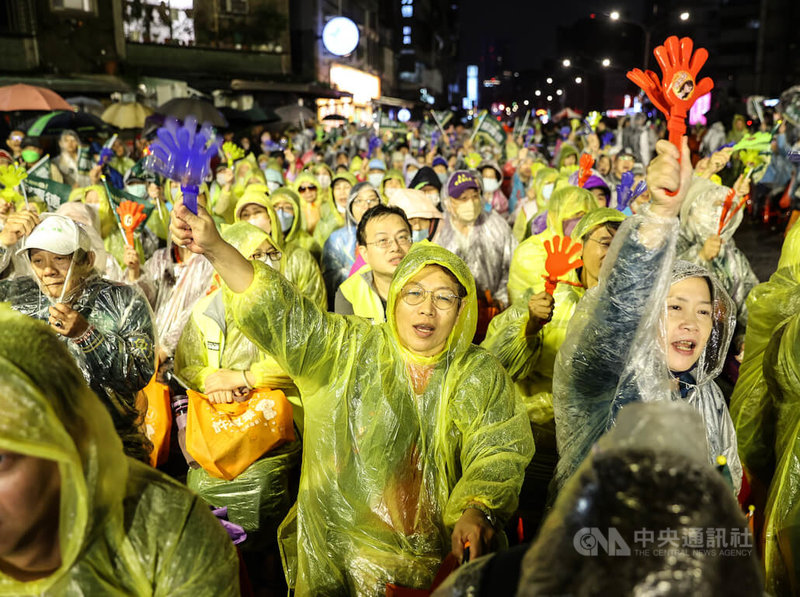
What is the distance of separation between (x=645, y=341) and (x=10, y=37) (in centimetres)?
2477

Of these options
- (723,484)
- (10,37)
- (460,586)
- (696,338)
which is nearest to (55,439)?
(460,586)

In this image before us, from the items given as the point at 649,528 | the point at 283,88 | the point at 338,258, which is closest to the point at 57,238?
the point at 649,528

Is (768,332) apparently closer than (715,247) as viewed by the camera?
Yes

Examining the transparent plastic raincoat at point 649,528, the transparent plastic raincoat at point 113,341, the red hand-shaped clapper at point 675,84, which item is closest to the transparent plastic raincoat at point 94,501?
the transparent plastic raincoat at point 649,528

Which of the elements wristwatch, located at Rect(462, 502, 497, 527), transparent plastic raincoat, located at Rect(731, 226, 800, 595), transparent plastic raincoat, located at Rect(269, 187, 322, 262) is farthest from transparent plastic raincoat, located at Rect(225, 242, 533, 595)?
transparent plastic raincoat, located at Rect(269, 187, 322, 262)

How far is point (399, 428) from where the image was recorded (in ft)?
7.55

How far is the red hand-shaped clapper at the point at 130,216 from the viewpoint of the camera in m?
4.70

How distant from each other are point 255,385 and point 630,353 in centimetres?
192

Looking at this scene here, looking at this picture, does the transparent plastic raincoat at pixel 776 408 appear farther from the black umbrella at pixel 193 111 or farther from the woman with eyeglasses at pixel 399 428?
the black umbrella at pixel 193 111

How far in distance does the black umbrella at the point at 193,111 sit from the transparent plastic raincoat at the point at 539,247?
9189mm

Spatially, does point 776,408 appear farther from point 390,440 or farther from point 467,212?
point 467,212

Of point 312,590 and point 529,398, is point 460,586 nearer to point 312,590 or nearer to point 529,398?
point 312,590

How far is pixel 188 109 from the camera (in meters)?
13.0

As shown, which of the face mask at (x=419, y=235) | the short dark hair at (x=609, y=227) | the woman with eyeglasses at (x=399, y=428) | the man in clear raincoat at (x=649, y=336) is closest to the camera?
the man in clear raincoat at (x=649, y=336)
